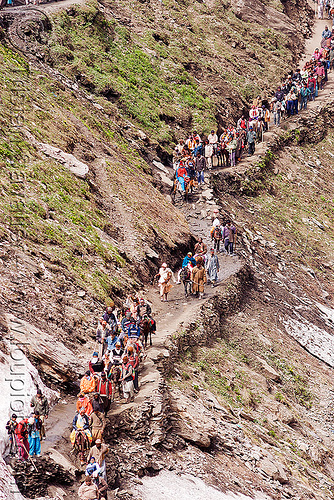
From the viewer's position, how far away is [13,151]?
24844 millimetres

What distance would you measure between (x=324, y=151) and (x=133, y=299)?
31.3 metres

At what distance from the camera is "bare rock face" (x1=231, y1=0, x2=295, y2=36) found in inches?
2216

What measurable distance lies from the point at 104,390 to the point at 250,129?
28.1 m

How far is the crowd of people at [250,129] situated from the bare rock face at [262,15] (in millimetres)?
3785

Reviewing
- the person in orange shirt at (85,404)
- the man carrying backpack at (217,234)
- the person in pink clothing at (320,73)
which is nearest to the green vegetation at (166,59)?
the person in pink clothing at (320,73)

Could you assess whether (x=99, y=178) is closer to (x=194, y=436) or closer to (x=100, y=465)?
(x=194, y=436)

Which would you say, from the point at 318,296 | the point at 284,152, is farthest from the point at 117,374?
the point at 284,152

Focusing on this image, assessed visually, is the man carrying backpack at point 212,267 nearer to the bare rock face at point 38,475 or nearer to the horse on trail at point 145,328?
the horse on trail at point 145,328

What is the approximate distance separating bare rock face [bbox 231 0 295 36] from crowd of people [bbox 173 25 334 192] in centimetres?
378

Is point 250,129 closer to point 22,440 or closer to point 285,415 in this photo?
point 285,415

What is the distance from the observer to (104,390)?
16.5m

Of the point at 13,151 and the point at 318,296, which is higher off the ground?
the point at 13,151

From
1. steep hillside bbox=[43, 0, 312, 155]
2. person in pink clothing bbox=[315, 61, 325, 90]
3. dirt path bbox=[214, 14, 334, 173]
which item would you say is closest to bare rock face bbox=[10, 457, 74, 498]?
steep hillside bbox=[43, 0, 312, 155]

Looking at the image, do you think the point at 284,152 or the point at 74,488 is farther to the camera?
the point at 284,152
